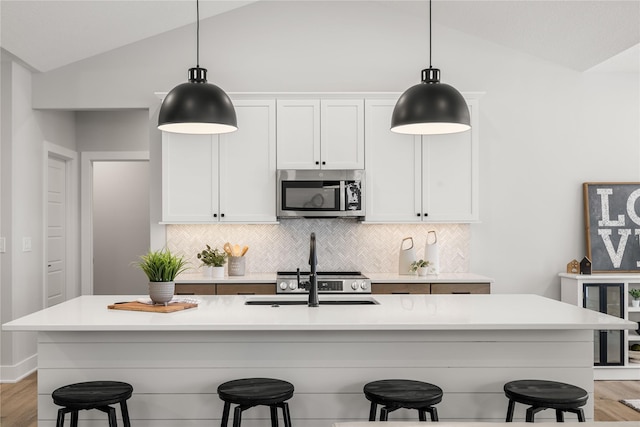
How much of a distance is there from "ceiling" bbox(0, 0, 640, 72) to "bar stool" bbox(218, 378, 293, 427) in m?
3.28

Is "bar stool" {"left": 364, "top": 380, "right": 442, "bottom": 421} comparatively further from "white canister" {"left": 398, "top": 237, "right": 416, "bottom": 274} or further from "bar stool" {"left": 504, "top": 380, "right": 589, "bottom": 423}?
"white canister" {"left": 398, "top": 237, "right": 416, "bottom": 274}

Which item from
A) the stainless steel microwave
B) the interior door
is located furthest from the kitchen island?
the interior door

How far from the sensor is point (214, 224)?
5.44 meters

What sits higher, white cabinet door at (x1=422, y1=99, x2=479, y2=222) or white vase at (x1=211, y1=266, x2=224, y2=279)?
white cabinet door at (x1=422, y1=99, x2=479, y2=222)

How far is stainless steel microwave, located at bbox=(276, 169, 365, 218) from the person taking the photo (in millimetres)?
5113

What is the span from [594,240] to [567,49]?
1698mm

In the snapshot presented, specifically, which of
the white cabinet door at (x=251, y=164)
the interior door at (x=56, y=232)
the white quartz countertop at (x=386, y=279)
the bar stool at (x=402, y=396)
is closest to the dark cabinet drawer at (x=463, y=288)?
the white quartz countertop at (x=386, y=279)

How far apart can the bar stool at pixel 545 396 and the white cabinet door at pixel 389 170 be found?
8.04 feet

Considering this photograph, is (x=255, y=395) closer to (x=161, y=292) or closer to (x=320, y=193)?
(x=161, y=292)

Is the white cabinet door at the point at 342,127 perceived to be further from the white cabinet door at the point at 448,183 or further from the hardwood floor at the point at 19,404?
the hardwood floor at the point at 19,404

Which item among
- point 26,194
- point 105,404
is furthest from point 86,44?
point 105,404

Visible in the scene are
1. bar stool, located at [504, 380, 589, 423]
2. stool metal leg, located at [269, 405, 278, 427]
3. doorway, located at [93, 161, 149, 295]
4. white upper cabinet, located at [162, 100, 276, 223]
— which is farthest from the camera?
doorway, located at [93, 161, 149, 295]

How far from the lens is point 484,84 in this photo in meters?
5.56

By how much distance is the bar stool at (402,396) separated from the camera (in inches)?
104
